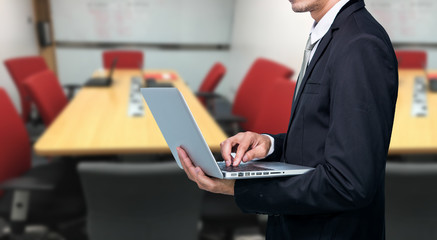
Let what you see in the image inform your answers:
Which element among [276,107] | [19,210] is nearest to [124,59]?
[276,107]

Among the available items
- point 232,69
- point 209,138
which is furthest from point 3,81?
point 209,138

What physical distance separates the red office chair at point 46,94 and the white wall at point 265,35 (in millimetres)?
1662

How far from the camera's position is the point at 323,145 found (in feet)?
2.63

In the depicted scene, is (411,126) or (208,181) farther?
(411,126)

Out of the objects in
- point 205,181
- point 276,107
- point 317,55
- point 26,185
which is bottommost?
point 26,185

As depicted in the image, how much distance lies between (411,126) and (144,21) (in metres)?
4.96

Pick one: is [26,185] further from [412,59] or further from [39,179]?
[412,59]

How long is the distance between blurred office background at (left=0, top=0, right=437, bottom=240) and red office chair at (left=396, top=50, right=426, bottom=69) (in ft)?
0.06

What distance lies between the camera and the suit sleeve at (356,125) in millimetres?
684

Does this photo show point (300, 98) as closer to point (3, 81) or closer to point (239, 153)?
point (239, 153)

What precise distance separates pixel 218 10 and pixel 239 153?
548 cm

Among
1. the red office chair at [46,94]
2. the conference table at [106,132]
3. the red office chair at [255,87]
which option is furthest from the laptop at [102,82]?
the red office chair at [255,87]

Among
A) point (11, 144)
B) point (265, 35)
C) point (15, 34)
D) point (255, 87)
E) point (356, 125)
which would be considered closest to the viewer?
point (356, 125)

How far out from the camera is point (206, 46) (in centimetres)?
625
